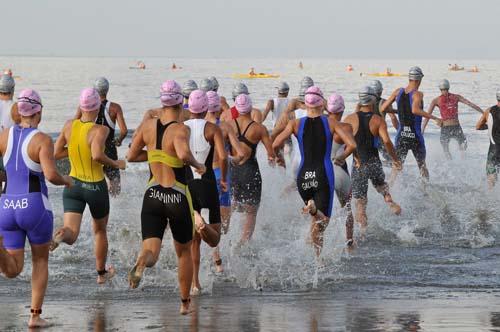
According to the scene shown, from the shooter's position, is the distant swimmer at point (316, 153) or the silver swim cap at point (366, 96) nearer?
the distant swimmer at point (316, 153)

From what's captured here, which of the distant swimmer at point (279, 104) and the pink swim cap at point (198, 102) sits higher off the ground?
the distant swimmer at point (279, 104)

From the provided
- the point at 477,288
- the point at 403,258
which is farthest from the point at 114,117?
the point at 477,288

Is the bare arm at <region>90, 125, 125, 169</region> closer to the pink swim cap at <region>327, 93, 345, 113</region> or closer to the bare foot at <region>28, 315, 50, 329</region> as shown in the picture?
the bare foot at <region>28, 315, 50, 329</region>

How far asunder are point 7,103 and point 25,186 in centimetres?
437

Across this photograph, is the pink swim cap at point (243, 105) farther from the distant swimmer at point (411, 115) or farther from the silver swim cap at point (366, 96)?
the distant swimmer at point (411, 115)

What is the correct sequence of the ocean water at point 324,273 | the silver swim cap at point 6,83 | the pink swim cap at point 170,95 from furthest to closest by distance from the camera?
the silver swim cap at point 6,83
the ocean water at point 324,273
the pink swim cap at point 170,95

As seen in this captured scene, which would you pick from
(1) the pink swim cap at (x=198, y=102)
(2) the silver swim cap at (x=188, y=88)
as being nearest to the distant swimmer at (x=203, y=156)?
(1) the pink swim cap at (x=198, y=102)

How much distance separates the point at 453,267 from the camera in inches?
459

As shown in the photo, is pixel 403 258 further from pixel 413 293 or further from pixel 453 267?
pixel 413 293

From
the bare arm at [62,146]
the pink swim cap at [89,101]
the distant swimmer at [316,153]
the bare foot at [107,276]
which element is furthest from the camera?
the distant swimmer at [316,153]

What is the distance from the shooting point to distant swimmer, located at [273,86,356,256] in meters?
→ 10.3

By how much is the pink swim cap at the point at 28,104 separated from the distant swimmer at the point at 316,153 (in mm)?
3304

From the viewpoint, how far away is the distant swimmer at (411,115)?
1568 cm

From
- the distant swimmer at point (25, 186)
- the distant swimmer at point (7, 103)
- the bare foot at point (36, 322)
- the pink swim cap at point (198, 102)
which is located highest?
the distant swimmer at point (7, 103)
